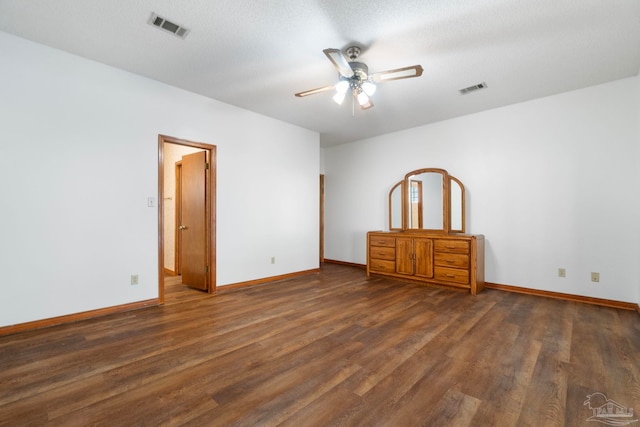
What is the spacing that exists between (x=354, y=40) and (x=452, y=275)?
10.9ft

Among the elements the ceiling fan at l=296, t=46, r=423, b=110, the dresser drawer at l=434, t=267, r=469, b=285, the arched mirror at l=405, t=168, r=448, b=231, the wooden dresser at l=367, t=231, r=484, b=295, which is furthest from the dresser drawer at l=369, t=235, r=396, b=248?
the ceiling fan at l=296, t=46, r=423, b=110

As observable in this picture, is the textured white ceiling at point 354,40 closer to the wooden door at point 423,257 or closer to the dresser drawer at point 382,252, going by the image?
the wooden door at point 423,257

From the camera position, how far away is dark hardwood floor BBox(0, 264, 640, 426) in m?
1.54

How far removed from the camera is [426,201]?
4.81 m

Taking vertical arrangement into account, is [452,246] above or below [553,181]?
below

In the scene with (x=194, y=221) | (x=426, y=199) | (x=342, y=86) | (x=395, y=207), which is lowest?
(x=194, y=221)

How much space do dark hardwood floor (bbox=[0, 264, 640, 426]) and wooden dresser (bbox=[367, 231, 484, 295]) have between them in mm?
772

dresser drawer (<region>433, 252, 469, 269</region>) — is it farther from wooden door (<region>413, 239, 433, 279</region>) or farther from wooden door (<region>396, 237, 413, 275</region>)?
wooden door (<region>396, 237, 413, 275</region>)

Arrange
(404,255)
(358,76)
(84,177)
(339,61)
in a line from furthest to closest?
(404,255) → (84,177) → (358,76) → (339,61)

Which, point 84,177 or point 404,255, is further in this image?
point 404,255

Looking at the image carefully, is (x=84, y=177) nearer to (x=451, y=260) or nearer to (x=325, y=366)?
(x=325, y=366)

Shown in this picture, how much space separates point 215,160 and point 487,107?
403 centimetres

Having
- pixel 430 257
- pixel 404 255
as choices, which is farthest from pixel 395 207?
pixel 430 257

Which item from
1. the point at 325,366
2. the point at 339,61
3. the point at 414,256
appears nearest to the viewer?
the point at 325,366
